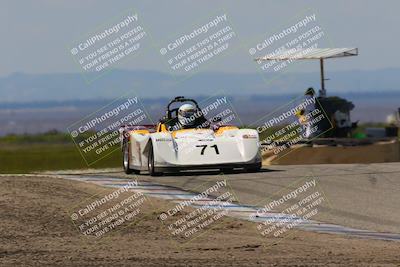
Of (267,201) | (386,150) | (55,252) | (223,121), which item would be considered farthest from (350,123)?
(55,252)

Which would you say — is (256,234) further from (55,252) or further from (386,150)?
(386,150)

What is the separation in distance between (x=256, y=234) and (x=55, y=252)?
9.14 feet

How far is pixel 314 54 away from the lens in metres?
27.8

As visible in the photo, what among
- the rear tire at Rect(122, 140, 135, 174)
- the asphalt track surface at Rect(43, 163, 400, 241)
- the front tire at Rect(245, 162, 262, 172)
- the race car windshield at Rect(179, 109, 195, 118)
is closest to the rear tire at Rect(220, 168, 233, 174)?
the asphalt track surface at Rect(43, 163, 400, 241)

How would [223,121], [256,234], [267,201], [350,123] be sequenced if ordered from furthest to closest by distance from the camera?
[350,123]
[223,121]
[267,201]
[256,234]

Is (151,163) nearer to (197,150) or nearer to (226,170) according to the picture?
(197,150)

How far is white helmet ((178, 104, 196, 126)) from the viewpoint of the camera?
71.7 feet

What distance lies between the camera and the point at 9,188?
55.8 feet

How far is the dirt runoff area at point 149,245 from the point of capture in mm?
11269

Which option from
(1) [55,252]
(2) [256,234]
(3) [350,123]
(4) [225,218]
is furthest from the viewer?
(3) [350,123]

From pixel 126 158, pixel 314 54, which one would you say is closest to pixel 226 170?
pixel 126 158

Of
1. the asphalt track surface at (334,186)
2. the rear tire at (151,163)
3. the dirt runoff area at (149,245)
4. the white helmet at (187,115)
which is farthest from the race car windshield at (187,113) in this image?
the dirt runoff area at (149,245)

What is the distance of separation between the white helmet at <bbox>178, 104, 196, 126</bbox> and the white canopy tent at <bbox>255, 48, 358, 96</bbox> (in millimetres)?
6151

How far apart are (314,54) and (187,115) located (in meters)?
6.86
